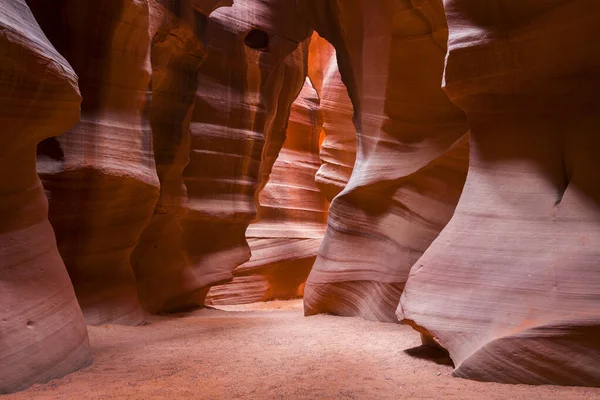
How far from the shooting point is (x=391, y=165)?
661 cm

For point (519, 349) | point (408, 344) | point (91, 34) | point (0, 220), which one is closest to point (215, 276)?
point (91, 34)

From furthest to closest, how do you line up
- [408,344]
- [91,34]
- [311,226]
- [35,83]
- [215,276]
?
[311,226], [215,276], [91,34], [408,344], [35,83]

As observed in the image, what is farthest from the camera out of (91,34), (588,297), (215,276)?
(215,276)

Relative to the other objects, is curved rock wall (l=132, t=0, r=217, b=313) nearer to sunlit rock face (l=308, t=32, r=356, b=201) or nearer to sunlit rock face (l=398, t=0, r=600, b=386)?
sunlit rock face (l=398, t=0, r=600, b=386)

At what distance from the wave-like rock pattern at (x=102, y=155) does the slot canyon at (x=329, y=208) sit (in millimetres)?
22

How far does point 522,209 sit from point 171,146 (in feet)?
19.1

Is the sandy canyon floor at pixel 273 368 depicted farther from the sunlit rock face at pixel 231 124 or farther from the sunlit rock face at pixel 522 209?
the sunlit rock face at pixel 231 124

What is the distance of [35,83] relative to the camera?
12.6ft

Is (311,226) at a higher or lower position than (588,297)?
lower

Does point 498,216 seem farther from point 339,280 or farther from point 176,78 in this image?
point 176,78

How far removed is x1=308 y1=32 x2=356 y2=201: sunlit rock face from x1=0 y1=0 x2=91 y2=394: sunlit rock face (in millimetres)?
9748

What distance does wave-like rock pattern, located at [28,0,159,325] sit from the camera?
20.9ft

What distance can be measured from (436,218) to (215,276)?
4.59 meters

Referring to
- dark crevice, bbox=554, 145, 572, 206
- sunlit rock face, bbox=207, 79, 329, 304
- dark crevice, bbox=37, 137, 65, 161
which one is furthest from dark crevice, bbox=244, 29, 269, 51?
dark crevice, bbox=554, 145, 572, 206
